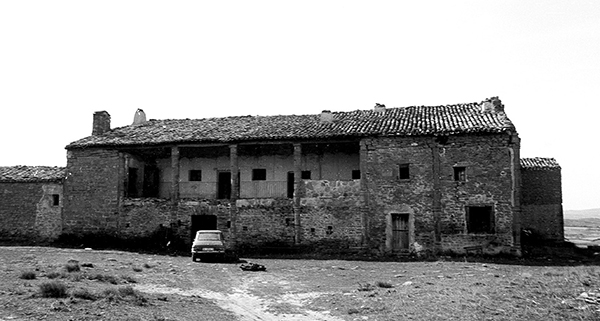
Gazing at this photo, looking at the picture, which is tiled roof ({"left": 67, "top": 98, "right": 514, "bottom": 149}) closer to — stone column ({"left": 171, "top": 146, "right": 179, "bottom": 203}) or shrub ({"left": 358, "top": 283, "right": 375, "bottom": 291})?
stone column ({"left": 171, "top": 146, "right": 179, "bottom": 203})

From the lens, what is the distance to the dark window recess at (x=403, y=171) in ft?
68.2

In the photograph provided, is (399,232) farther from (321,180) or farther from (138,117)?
(138,117)

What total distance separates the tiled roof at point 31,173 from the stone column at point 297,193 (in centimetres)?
1194

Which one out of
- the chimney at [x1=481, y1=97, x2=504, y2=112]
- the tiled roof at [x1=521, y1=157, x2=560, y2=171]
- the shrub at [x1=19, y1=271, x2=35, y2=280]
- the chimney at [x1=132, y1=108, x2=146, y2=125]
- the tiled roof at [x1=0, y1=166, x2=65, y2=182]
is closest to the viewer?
the shrub at [x1=19, y1=271, x2=35, y2=280]

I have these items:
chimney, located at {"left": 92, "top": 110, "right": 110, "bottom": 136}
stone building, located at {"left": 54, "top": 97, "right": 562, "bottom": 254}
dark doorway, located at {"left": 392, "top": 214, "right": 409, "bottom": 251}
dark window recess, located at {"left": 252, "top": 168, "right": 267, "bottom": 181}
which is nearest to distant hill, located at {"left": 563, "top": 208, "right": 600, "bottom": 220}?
stone building, located at {"left": 54, "top": 97, "right": 562, "bottom": 254}

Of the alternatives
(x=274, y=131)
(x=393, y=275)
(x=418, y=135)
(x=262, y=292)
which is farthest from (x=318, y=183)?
(x=262, y=292)

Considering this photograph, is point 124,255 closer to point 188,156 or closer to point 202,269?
point 202,269

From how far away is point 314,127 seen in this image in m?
22.9

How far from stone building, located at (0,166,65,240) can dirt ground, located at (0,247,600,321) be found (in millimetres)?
7381

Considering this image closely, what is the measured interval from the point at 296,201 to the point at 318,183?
128 cm

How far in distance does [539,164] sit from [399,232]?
34.0 feet

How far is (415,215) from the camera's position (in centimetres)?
2036

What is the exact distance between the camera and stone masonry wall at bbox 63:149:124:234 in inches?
930

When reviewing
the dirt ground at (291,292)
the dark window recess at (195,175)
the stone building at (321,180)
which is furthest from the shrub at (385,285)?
the dark window recess at (195,175)
